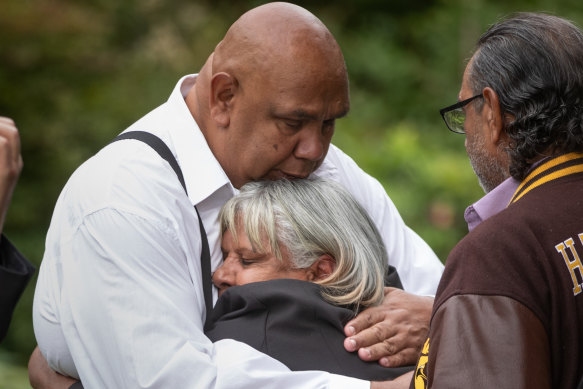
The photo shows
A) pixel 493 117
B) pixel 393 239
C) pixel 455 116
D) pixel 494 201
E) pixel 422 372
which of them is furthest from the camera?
pixel 393 239

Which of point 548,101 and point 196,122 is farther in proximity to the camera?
point 196,122

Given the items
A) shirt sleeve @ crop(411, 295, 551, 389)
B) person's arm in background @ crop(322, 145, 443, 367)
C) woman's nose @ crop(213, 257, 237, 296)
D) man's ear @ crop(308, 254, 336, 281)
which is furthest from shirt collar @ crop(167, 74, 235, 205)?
shirt sleeve @ crop(411, 295, 551, 389)

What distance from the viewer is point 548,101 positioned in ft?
7.55

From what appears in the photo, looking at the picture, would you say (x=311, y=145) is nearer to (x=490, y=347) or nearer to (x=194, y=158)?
(x=194, y=158)

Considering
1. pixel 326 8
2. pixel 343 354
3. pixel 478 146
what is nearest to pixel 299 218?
pixel 343 354

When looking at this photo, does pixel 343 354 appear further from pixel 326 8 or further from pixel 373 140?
pixel 326 8

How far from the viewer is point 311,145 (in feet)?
9.35

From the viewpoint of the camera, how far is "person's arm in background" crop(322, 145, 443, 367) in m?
2.71

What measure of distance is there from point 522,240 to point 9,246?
5.32ft

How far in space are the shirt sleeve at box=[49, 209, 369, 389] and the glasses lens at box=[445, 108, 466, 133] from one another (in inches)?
35.0

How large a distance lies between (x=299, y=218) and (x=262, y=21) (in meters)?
0.69

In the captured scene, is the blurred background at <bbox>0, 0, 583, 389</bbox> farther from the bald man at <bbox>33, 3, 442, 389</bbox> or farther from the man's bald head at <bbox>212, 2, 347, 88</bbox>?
the man's bald head at <bbox>212, 2, 347, 88</bbox>

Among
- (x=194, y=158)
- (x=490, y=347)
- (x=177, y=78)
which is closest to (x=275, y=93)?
(x=194, y=158)

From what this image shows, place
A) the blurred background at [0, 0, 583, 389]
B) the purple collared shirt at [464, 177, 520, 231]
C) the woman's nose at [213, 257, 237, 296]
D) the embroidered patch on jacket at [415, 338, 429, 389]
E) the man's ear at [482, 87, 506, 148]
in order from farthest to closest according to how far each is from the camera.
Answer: the blurred background at [0, 0, 583, 389], the woman's nose at [213, 257, 237, 296], the purple collared shirt at [464, 177, 520, 231], the man's ear at [482, 87, 506, 148], the embroidered patch on jacket at [415, 338, 429, 389]
